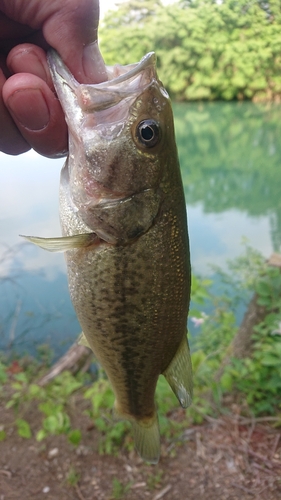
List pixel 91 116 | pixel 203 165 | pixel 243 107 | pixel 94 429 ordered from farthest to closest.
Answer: pixel 243 107
pixel 203 165
pixel 94 429
pixel 91 116

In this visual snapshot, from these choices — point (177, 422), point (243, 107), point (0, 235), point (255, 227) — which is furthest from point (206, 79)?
point (177, 422)

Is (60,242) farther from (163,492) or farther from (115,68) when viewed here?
(163,492)

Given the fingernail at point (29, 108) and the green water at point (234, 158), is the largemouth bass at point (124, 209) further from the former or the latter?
the green water at point (234, 158)

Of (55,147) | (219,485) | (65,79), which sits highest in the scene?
(65,79)

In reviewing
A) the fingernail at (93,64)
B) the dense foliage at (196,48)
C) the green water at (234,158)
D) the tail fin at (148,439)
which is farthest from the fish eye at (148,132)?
the dense foliage at (196,48)

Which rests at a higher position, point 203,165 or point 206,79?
point 206,79

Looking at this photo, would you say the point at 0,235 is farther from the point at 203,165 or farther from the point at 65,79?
the point at 203,165

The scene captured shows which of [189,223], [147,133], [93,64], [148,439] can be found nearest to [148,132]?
[147,133]
